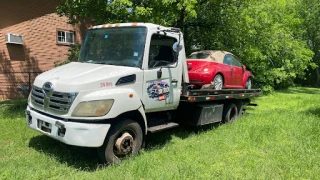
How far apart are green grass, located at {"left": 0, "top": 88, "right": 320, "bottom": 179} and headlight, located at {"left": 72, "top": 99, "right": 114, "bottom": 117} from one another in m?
0.93

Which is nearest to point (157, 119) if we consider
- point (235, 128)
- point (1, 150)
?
point (235, 128)

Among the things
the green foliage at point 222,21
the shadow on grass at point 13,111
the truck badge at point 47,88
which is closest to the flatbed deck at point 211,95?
the truck badge at point 47,88

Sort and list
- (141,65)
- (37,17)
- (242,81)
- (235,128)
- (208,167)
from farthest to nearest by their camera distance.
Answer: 1. (37,17)
2. (242,81)
3. (235,128)
4. (141,65)
5. (208,167)

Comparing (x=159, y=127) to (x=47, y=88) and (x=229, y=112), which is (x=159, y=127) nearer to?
(x=47, y=88)

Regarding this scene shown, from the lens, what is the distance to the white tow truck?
4586 millimetres

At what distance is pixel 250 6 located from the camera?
40.8 feet

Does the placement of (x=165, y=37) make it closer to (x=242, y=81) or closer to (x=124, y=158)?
(x=124, y=158)

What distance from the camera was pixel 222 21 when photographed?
12.9 metres

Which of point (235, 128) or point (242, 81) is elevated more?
point (242, 81)

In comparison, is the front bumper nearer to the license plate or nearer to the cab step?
the license plate

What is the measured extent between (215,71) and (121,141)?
394 centimetres

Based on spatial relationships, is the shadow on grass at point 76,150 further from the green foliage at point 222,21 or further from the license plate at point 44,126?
the green foliage at point 222,21

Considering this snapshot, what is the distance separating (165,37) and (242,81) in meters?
4.81

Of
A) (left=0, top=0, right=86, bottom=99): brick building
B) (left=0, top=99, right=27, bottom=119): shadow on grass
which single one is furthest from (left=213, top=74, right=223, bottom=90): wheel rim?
(left=0, top=0, right=86, bottom=99): brick building
